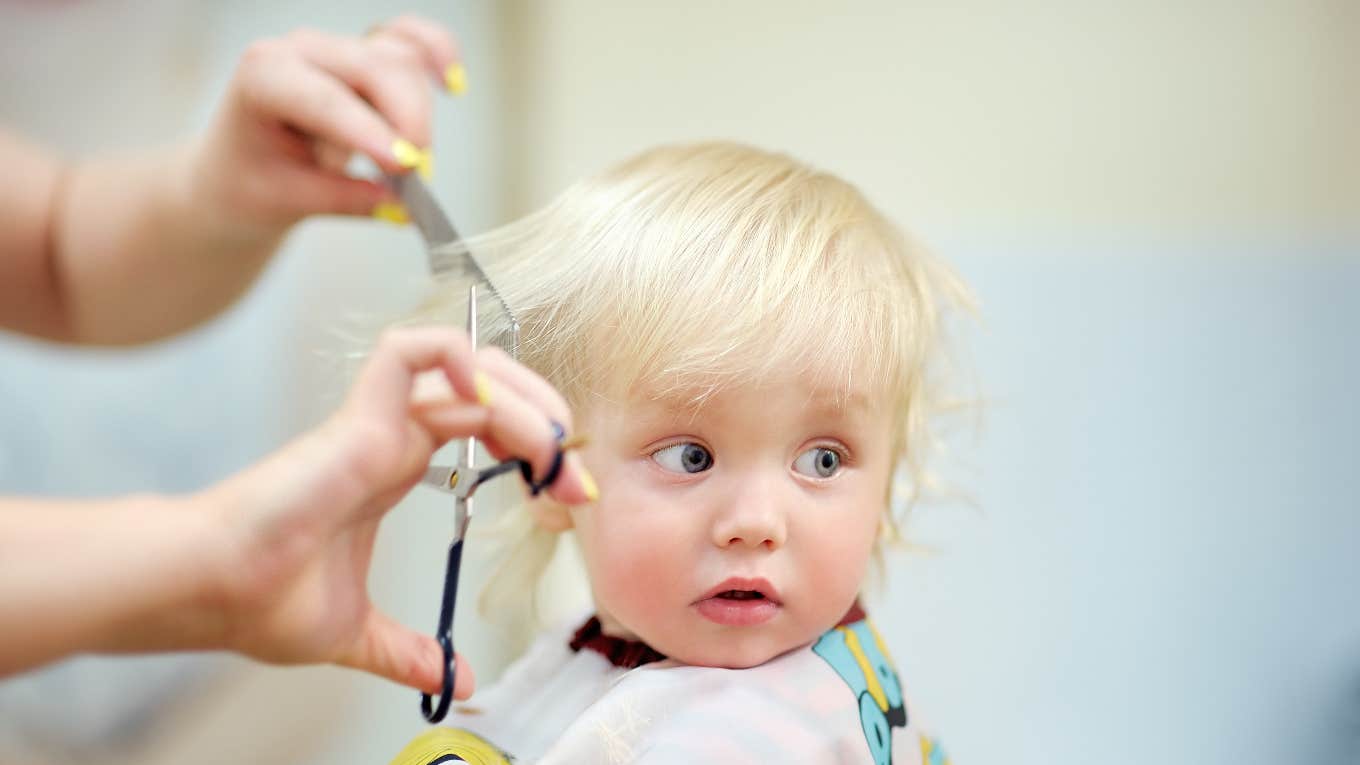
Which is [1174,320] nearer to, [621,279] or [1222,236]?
[1222,236]

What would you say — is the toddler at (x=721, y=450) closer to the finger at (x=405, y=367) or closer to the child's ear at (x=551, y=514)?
the child's ear at (x=551, y=514)

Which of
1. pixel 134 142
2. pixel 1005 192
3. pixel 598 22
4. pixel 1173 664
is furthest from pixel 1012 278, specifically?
pixel 134 142

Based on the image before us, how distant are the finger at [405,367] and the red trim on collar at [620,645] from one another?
0.33 m

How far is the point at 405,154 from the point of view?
2.06 ft

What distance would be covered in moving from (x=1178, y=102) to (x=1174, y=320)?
0.74ft

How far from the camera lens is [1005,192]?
4.29 feet

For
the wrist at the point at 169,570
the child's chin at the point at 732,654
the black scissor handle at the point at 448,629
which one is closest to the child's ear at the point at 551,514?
the child's chin at the point at 732,654

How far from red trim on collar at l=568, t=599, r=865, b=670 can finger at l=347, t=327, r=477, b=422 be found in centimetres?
33

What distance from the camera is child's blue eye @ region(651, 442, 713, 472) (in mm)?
728

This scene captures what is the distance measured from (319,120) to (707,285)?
236mm

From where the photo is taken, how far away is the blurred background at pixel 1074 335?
123 cm

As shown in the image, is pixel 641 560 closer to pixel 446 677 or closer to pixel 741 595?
pixel 741 595

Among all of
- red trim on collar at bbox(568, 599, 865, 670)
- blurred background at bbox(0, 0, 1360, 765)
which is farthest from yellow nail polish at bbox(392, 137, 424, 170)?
blurred background at bbox(0, 0, 1360, 765)

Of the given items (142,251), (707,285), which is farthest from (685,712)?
(142,251)
